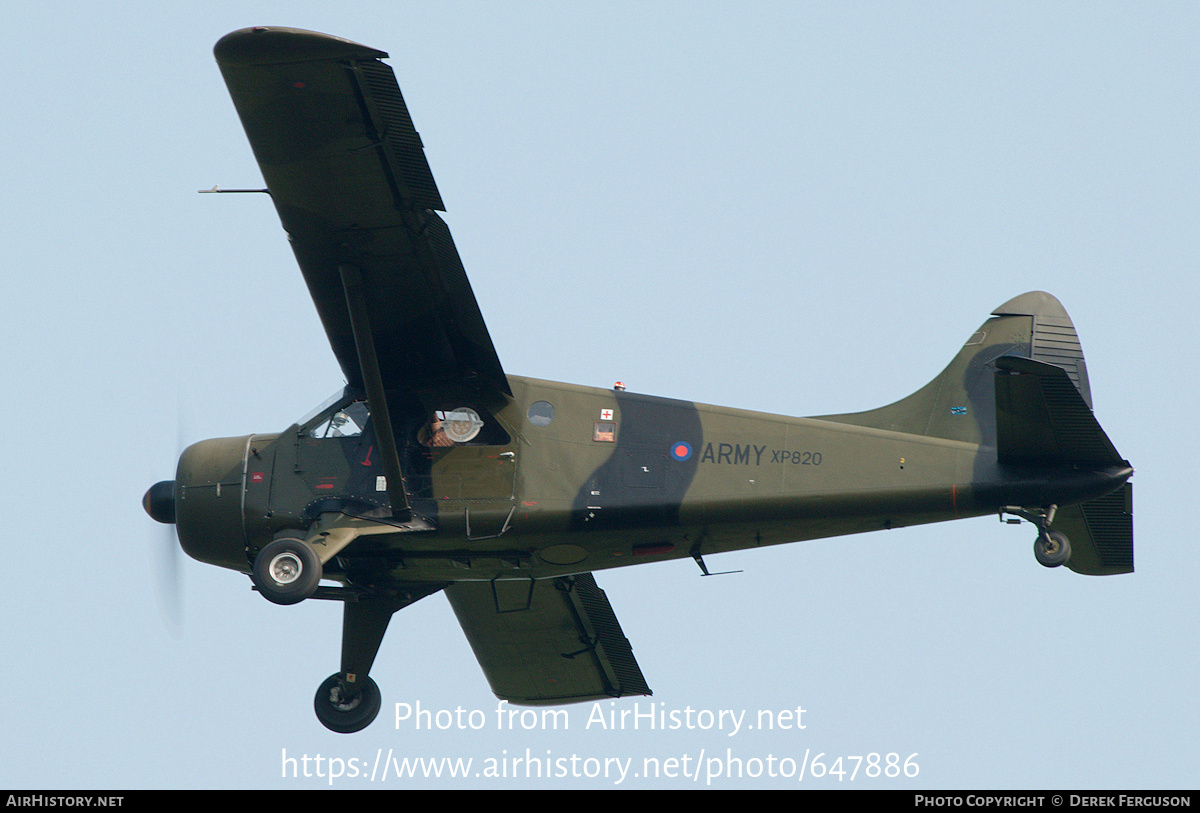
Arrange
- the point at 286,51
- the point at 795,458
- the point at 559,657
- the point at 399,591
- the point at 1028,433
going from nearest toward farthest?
the point at 286,51, the point at 1028,433, the point at 795,458, the point at 399,591, the point at 559,657

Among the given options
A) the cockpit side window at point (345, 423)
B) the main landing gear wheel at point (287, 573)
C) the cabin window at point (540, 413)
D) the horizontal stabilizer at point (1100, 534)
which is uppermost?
the cabin window at point (540, 413)

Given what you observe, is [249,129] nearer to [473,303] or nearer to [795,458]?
[473,303]

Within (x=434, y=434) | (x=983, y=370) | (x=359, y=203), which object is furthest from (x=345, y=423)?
(x=983, y=370)

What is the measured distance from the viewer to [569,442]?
14758mm

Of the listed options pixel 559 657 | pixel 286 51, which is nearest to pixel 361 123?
pixel 286 51

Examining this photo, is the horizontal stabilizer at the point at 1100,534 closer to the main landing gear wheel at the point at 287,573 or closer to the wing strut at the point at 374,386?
the wing strut at the point at 374,386

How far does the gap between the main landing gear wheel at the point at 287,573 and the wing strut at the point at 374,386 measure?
904mm

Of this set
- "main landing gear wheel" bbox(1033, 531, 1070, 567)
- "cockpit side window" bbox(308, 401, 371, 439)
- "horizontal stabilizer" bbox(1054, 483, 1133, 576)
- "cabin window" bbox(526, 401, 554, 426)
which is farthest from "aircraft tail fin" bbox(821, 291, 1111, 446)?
"cockpit side window" bbox(308, 401, 371, 439)

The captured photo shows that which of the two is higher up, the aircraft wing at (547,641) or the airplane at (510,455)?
the airplane at (510,455)

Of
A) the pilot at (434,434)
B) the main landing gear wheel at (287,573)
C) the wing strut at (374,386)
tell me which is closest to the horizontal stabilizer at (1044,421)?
the pilot at (434,434)

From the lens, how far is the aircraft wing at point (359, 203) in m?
12.4

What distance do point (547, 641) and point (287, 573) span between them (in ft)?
14.0

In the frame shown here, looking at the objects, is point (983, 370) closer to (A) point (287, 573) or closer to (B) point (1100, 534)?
(B) point (1100, 534)

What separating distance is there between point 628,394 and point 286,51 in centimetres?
464
